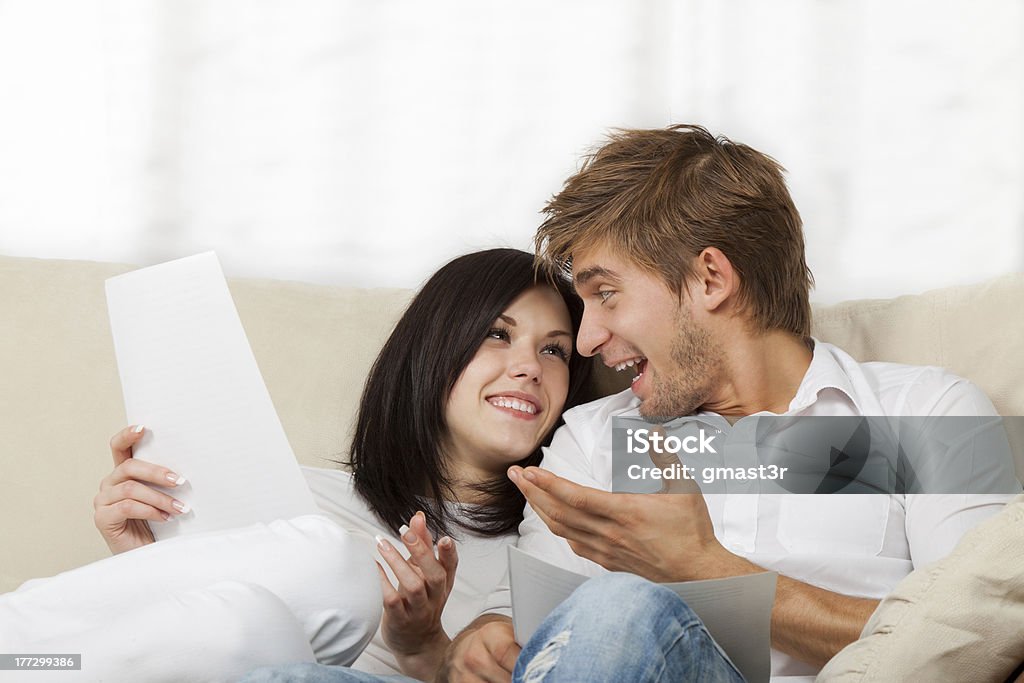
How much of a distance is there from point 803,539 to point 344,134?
1.33 meters

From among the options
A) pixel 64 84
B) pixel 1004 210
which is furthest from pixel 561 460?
pixel 64 84

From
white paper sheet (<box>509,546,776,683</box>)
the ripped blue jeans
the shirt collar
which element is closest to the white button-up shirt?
the shirt collar

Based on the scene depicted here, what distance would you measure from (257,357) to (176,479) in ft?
1.30

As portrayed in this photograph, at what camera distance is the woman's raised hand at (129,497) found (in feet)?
4.36

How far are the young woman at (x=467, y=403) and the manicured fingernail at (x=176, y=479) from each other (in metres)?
0.31

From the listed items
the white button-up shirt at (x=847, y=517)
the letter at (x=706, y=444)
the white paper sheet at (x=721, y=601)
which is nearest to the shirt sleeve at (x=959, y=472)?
the white button-up shirt at (x=847, y=517)

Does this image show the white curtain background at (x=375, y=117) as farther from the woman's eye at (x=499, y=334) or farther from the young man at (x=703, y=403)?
the woman's eye at (x=499, y=334)

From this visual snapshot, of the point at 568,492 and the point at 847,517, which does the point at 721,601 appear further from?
the point at 847,517

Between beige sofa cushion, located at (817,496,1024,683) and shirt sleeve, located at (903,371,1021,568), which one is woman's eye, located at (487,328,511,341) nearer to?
shirt sleeve, located at (903,371,1021,568)

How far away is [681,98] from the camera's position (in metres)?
2.09

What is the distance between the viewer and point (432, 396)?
165cm

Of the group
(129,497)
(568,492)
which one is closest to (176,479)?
(129,497)

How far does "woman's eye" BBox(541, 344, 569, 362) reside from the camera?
1687mm

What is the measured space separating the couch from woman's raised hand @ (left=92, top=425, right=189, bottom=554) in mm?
170
